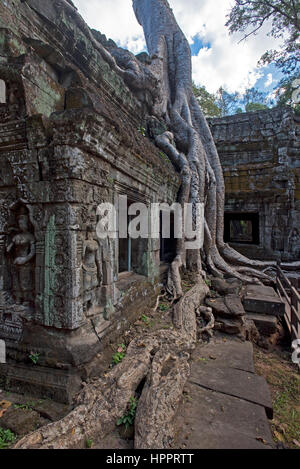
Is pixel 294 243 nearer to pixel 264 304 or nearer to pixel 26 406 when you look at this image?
pixel 264 304

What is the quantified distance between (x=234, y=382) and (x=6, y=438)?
1981 mm

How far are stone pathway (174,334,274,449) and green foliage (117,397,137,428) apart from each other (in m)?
0.34

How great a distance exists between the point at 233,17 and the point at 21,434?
1308 cm

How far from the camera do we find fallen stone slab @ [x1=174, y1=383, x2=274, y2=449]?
169cm

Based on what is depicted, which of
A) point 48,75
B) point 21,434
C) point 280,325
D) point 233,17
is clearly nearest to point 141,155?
point 48,75

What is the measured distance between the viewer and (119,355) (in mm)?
2566

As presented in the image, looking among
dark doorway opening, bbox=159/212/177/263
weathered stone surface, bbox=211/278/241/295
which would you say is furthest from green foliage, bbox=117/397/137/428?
dark doorway opening, bbox=159/212/177/263

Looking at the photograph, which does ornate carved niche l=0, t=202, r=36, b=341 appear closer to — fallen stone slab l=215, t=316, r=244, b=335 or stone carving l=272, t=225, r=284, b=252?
fallen stone slab l=215, t=316, r=244, b=335

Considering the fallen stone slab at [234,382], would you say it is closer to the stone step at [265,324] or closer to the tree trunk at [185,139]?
the tree trunk at [185,139]

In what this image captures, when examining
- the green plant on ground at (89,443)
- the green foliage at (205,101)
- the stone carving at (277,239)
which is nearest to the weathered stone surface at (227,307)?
the green plant on ground at (89,443)

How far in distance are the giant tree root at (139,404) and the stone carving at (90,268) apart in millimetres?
678

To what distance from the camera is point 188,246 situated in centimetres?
602

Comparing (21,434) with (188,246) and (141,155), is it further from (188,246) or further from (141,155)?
(188,246)

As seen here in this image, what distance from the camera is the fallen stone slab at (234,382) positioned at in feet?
7.21
